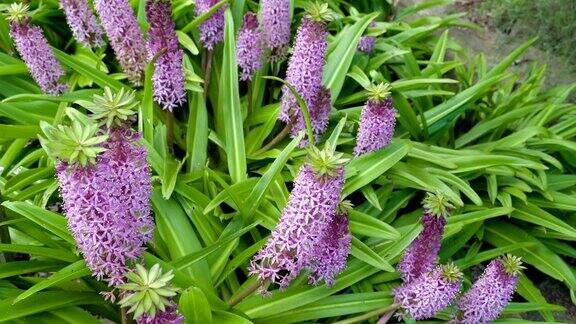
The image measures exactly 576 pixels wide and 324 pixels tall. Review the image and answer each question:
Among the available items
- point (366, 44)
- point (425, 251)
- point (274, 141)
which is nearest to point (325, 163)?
point (425, 251)

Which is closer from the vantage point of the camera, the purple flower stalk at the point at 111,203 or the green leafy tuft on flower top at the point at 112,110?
the purple flower stalk at the point at 111,203

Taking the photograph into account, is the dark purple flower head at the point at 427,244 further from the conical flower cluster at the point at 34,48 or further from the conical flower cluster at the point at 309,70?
the conical flower cluster at the point at 34,48

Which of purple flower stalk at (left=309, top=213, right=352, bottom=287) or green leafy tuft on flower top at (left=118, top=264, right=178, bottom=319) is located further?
purple flower stalk at (left=309, top=213, right=352, bottom=287)

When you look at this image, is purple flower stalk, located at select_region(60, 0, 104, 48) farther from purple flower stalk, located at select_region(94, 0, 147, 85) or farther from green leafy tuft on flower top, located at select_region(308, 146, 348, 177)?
green leafy tuft on flower top, located at select_region(308, 146, 348, 177)

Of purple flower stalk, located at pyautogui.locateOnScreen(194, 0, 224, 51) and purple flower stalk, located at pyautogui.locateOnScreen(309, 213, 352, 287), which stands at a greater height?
purple flower stalk, located at pyautogui.locateOnScreen(194, 0, 224, 51)

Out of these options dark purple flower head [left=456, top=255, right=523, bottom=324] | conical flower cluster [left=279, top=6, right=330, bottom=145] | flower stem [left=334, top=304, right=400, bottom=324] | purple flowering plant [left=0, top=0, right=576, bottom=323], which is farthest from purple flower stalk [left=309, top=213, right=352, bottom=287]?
conical flower cluster [left=279, top=6, right=330, bottom=145]

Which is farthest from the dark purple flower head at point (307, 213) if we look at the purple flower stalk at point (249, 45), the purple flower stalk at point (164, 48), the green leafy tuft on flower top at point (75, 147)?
the purple flower stalk at point (249, 45)

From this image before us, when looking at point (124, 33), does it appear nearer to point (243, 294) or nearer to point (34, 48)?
point (34, 48)

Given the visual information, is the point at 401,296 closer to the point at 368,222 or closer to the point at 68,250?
the point at 368,222
